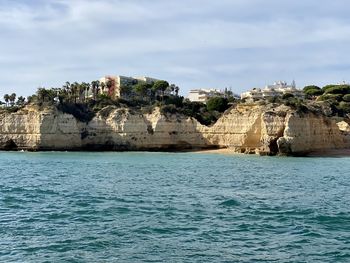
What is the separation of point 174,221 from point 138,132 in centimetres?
5918

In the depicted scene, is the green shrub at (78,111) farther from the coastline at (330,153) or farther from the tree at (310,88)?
the tree at (310,88)

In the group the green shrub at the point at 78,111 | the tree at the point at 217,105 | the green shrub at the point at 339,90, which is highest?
the green shrub at the point at 339,90

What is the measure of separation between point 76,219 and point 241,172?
23086 mm

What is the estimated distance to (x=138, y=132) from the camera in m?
77.2

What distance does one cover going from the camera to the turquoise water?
14102mm

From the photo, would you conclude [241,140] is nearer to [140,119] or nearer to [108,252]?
[140,119]

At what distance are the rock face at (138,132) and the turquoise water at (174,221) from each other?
40.2 meters

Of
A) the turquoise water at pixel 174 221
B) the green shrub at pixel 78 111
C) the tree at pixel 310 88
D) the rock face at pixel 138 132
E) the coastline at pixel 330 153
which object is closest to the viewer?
the turquoise water at pixel 174 221

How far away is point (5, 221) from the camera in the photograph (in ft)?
60.5

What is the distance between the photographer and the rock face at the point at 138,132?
72.5 metres

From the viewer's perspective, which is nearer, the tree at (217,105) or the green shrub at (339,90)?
the tree at (217,105)

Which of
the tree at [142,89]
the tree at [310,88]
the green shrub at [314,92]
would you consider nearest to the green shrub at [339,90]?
the green shrub at [314,92]

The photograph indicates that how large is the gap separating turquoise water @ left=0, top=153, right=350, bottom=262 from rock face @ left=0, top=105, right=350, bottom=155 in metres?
40.2

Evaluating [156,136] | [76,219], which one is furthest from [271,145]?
[76,219]
